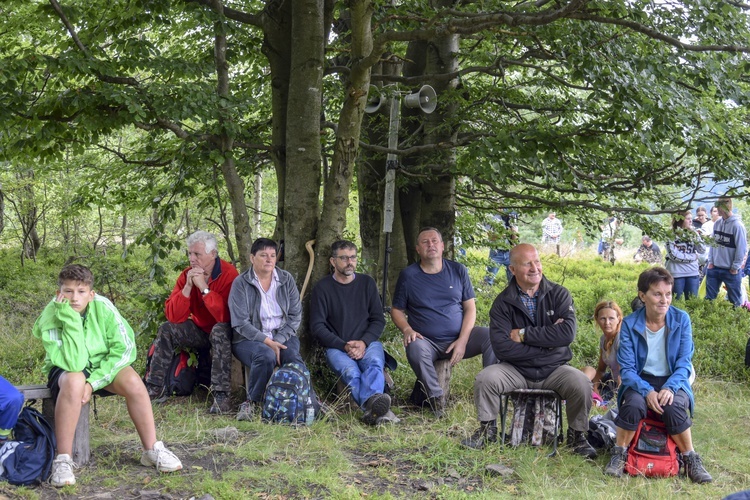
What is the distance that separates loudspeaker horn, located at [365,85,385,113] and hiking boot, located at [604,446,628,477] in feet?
13.2

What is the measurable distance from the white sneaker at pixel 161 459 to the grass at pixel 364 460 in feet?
0.17

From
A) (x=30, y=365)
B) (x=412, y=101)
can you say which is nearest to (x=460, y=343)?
(x=412, y=101)

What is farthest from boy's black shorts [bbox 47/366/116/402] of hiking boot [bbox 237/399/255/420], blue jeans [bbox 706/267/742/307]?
blue jeans [bbox 706/267/742/307]

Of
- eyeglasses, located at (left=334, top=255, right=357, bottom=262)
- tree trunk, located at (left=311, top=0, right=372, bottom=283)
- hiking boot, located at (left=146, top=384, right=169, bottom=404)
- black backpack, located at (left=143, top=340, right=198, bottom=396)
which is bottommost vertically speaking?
hiking boot, located at (left=146, top=384, right=169, bottom=404)

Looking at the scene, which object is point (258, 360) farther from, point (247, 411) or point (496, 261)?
point (496, 261)

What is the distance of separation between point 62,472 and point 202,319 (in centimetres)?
239

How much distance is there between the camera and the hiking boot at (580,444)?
5152mm

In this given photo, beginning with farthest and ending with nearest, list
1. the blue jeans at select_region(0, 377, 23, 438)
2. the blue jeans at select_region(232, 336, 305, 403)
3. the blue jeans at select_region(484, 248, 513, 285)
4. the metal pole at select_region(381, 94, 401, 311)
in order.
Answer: the blue jeans at select_region(484, 248, 513, 285) → the metal pole at select_region(381, 94, 401, 311) → the blue jeans at select_region(232, 336, 305, 403) → the blue jeans at select_region(0, 377, 23, 438)

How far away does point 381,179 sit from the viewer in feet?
30.6

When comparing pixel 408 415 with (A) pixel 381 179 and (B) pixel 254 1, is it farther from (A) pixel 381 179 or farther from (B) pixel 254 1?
(B) pixel 254 1

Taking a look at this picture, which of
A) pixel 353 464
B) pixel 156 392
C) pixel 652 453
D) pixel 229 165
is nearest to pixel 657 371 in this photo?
pixel 652 453

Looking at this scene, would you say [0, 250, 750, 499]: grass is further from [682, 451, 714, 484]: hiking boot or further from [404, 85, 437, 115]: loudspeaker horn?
[404, 85, 437, 115]: loudspeaker horn

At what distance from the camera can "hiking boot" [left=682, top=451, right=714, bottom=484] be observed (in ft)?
15.5

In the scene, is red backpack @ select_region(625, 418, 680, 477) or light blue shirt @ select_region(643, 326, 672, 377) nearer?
red backpack @ select_region(625, 418, 680, 477)
